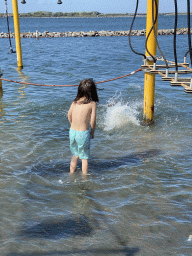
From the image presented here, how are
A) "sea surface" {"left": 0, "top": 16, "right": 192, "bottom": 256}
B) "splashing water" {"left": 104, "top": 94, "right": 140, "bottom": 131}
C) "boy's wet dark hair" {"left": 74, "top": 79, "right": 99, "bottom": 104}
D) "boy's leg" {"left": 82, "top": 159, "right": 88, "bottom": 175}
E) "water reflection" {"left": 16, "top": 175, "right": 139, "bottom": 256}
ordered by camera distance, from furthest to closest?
"splashing water" {"left": 104, "top": 94, "right": 140, "bottom": 131}
"boy's leg" {"left": 82, "top": 159, "right": 88, "bottom": 175}
"boy's wet dark hair" {"left": 74, "top": 79, "right": 99, "bottom": 104}
"sea surface" {"left": 0, "top": 16, "right": 192, "bottom": 256}
"water reflection" {"left": 16, "top": 175, "right": 139, "bottom": 256}

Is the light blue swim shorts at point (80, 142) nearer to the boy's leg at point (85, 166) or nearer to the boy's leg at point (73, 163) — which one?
the boy's leg at point (85, 166)

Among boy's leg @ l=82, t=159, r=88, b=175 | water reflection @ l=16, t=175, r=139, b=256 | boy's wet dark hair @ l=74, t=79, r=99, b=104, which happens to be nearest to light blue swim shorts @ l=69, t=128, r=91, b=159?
boy's leg @ l=82, t=159, r=88, b=175

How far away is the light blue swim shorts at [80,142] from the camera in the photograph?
15.5 feet

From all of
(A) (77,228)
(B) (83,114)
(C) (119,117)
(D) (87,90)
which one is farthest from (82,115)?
(C) (119,117)

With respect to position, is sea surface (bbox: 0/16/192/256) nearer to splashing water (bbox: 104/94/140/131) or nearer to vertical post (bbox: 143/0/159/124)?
splashing water (bbox: 104/94/140/131)

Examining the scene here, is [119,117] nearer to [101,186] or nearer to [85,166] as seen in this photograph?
[85,166]

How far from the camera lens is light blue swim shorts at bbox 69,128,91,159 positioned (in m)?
4.73

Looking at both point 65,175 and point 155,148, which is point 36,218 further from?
point 155,148

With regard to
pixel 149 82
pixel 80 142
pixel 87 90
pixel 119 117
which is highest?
pixel 87 90

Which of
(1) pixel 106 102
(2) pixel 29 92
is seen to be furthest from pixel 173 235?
(2) pixel 29 92

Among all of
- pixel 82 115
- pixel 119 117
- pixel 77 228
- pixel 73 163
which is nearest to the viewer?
pixel 77 228

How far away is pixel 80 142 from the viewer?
475 cm

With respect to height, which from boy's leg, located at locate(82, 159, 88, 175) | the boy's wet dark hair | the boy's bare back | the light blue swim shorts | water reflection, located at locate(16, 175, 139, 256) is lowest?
water reflection, located at locate(16, 175, 139, 256)

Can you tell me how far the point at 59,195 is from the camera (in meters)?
4.64
